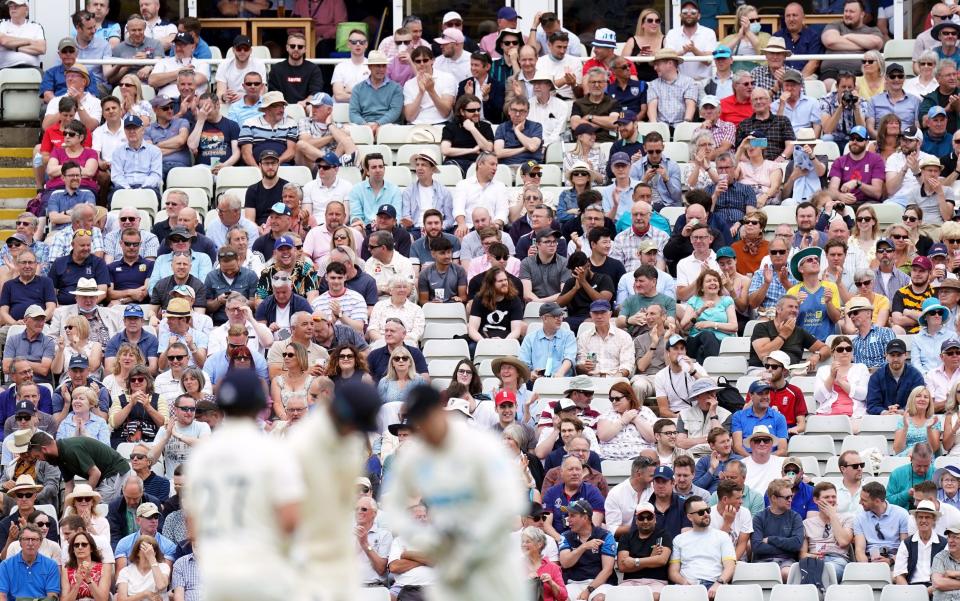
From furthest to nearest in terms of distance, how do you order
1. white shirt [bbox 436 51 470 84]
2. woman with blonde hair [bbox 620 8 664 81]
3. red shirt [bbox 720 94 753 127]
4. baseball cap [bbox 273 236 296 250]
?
woman with blonde hair [bbox 620 8 664 81], white shirt [bbox 436 51 470 84], red shirt [bbox 720 94 753 127], baseball cap [bbox 273 236 296 250]

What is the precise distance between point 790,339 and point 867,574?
305 cm

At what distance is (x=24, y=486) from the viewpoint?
16000 millimetres

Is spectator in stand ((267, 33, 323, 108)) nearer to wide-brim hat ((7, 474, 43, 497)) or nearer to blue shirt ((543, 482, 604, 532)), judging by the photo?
wide-brim hat ((7, 474, 43, 497))

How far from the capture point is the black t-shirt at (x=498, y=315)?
18672 mm

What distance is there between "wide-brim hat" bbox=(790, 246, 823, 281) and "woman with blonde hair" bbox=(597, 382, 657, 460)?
264cm

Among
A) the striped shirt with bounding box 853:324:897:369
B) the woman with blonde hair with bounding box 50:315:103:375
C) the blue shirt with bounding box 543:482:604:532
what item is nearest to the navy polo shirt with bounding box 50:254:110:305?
the woman with blonde hair with bounding box 50:315:103:375

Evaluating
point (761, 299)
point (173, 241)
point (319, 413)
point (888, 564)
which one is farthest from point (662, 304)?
point (319, 413)

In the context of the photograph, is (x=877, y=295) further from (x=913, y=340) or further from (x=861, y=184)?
(x=861, y=184)

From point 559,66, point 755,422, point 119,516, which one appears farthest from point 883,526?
point 559,66

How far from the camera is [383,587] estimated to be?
15.4 metres

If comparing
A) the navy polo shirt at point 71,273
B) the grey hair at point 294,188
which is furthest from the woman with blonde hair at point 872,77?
the navy polo shirt at point 71,273

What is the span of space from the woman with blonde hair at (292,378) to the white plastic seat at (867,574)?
4.94 meters

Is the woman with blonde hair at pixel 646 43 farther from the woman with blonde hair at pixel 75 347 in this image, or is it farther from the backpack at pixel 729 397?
the woman with blonde hair at pixel 75 347

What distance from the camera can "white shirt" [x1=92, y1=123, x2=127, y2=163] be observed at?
21.2 meters
